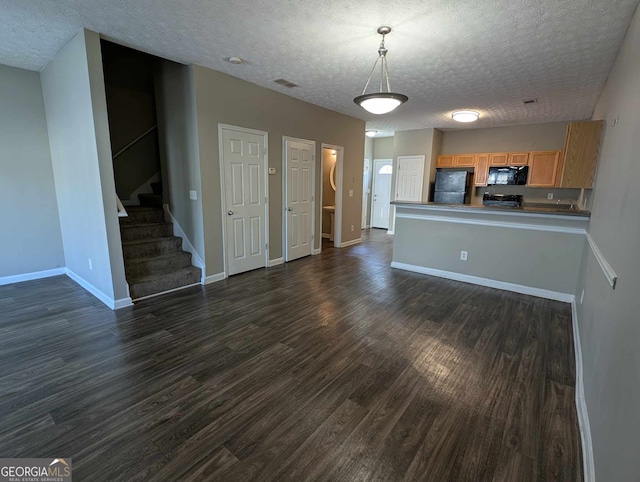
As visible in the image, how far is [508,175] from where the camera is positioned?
21.7 feet

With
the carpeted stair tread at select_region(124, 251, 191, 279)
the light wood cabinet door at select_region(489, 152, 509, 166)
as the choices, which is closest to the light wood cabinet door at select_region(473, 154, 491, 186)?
the light wood cabinet door at select_region(489, 152, 509, 166)

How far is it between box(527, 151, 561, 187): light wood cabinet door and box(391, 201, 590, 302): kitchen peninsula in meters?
2.82

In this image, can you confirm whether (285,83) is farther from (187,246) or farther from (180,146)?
(187,246)

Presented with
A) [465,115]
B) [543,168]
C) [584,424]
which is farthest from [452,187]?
[584,424]

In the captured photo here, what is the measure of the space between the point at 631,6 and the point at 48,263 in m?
6.93

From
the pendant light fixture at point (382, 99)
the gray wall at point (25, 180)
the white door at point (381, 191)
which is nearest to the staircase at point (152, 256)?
the gray wall at point (25, 180)

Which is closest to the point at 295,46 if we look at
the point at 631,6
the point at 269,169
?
the point at 269,169

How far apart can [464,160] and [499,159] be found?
2.39 feet

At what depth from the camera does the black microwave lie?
21.2ft

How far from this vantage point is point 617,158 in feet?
7.34

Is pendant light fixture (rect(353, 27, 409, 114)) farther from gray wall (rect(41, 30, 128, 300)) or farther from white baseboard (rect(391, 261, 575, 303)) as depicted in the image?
white baseboard (rect(391, 261, 575, 303))

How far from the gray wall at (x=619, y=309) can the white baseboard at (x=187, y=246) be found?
4008mm

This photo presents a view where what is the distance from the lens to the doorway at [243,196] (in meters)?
4.22

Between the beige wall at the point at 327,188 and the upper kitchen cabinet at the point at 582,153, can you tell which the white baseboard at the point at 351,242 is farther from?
the upper kitchen cabinet at the point at 582,153
